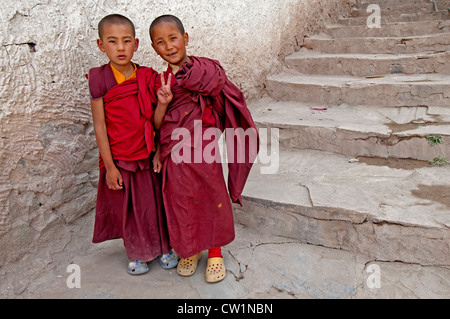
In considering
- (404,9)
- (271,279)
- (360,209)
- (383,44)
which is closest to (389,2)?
(404,9)

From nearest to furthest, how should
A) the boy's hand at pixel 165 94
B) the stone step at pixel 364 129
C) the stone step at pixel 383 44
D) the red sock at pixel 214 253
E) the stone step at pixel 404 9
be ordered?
the boy's hand at pixel 165 94, the red sock at pixel 214 253, the stone step at pixel 364 129, the stone step at pixel 383 44, the stone step at pixel 404 9

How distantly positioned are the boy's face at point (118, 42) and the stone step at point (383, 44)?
297cm

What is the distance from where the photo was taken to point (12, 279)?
1808 mm

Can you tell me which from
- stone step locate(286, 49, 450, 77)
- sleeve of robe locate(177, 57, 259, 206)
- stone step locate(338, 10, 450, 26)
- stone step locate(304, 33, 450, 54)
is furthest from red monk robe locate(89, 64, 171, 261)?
stone step locate(338, 10, 450, 26)

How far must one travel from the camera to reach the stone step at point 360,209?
71.0 inches

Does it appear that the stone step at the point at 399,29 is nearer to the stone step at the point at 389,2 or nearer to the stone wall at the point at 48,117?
the stone step at the point at 389,2

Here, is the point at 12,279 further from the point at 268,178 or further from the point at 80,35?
the point at 268,178

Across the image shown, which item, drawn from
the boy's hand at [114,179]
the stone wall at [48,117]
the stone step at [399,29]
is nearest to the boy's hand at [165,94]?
the boy's hand at [114,179]

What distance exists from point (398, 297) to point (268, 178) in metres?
1.10

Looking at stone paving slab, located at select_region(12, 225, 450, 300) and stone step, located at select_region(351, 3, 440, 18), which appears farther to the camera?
stone step, located at select_region(351, 3, 440, 18)

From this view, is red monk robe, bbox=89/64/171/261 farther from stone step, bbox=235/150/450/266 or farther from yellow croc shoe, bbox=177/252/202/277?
stone step, bbox=235/150/450/266

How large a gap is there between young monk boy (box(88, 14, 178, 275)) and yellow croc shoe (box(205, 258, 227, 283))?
218mm

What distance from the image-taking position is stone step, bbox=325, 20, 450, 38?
384cm

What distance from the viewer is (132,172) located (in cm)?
181
